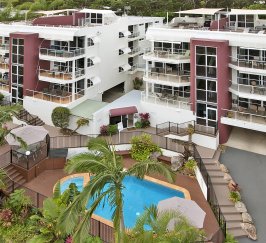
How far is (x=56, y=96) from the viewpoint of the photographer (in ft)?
122

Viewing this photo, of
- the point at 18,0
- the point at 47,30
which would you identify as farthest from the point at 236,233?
the point at 18,0

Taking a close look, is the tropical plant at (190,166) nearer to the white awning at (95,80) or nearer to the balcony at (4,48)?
the white awning at (95,80)

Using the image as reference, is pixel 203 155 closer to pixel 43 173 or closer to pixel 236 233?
pixel 236 233

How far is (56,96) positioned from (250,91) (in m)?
19.8

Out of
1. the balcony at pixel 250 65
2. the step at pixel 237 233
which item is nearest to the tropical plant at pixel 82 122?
the balcony at pixel 250 65

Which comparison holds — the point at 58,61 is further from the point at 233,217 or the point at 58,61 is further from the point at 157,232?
the point at 157,232

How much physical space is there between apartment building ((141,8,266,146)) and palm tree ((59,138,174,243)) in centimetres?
1889

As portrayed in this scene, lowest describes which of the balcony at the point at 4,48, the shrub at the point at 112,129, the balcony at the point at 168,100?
the shrub at the point at 112,129

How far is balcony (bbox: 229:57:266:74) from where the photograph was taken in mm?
30358

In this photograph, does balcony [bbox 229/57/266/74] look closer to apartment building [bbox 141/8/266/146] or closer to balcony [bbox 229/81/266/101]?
apartment building [bbox 141/8/266/146]

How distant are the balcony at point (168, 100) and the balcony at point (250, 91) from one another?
4.70 metres

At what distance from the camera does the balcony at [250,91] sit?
100 feet

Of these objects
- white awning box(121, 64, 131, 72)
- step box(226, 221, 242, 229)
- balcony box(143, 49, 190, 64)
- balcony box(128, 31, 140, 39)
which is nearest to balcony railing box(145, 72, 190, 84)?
balcony box(143, 49, 190, 64)

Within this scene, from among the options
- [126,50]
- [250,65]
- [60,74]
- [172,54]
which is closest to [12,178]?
[60,74]
